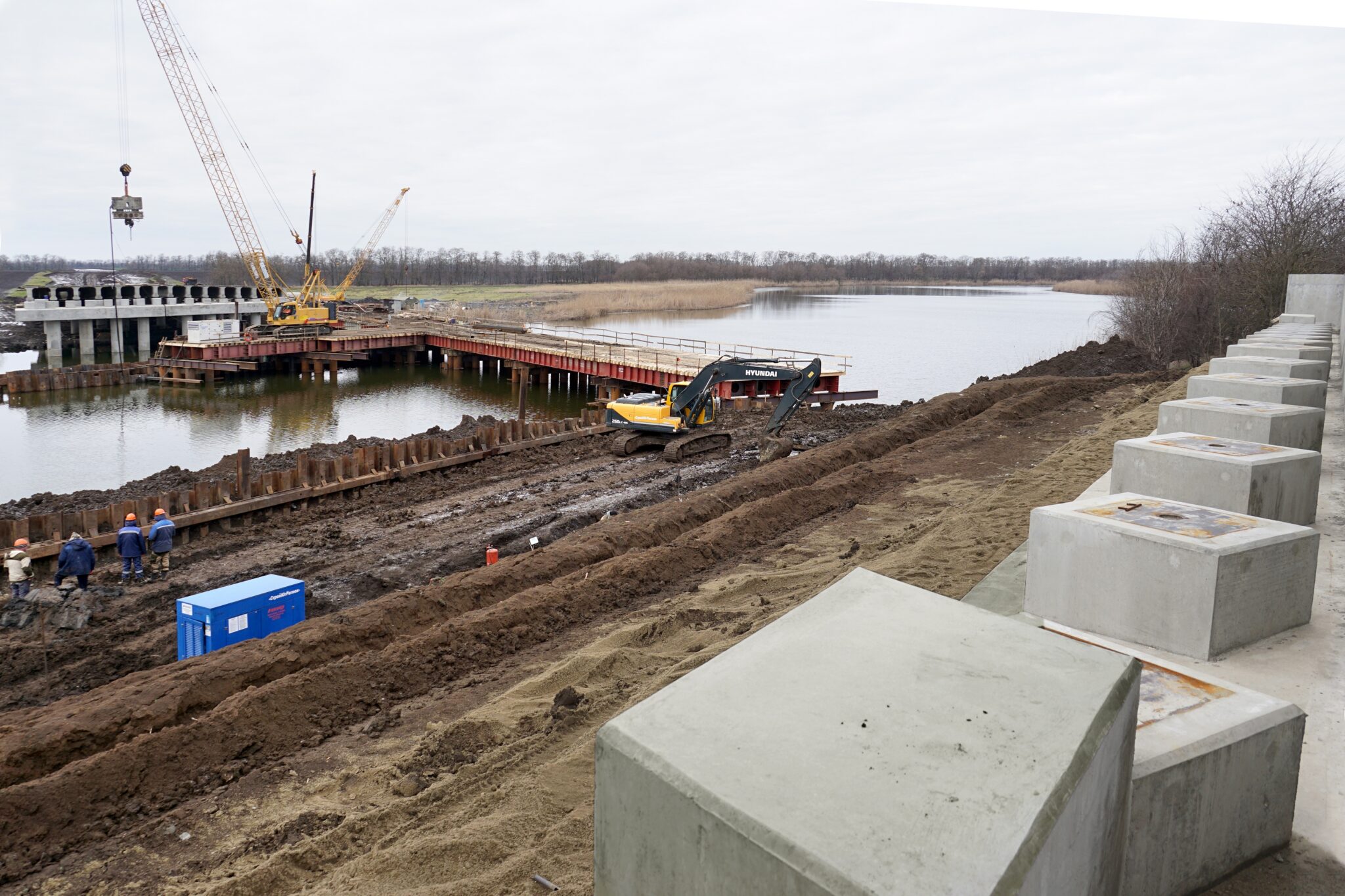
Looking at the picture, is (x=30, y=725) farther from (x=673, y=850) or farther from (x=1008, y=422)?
(x=1008, y=422)

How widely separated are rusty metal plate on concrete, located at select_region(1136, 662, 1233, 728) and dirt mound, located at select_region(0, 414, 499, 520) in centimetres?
1840

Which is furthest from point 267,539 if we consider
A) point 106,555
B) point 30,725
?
point 30,725

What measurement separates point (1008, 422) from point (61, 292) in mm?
56474

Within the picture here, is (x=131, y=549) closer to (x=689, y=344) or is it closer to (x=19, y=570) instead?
(x=19, y=570)

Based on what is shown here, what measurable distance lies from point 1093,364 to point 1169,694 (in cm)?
3571

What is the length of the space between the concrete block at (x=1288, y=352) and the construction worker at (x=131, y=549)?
55.9ft

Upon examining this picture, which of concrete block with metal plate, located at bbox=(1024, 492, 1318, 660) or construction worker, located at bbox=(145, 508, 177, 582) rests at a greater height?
concrete block with metal plate, located at bbox=(1024, 492, 1318, 660)

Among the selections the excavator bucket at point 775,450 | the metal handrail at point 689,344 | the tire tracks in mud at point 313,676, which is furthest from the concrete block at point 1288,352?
the metal handrail at point 689,344

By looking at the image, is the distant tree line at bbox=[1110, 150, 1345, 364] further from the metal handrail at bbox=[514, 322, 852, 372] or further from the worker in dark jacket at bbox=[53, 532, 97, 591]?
the worker in dark jacket at bbox=[53, 532, 97, 591]

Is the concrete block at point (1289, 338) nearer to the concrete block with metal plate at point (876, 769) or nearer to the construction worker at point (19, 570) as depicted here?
the concrete block with metal plate at point (876, 769)

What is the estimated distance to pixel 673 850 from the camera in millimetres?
2861

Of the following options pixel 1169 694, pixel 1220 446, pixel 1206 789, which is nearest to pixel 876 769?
pixel 1206 789

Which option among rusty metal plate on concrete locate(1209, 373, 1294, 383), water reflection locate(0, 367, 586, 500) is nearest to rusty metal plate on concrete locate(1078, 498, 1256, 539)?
rusty metal plate on concrete locate(1209, 373, 1294, 383)

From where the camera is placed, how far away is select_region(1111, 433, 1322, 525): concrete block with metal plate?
22.3 ft
